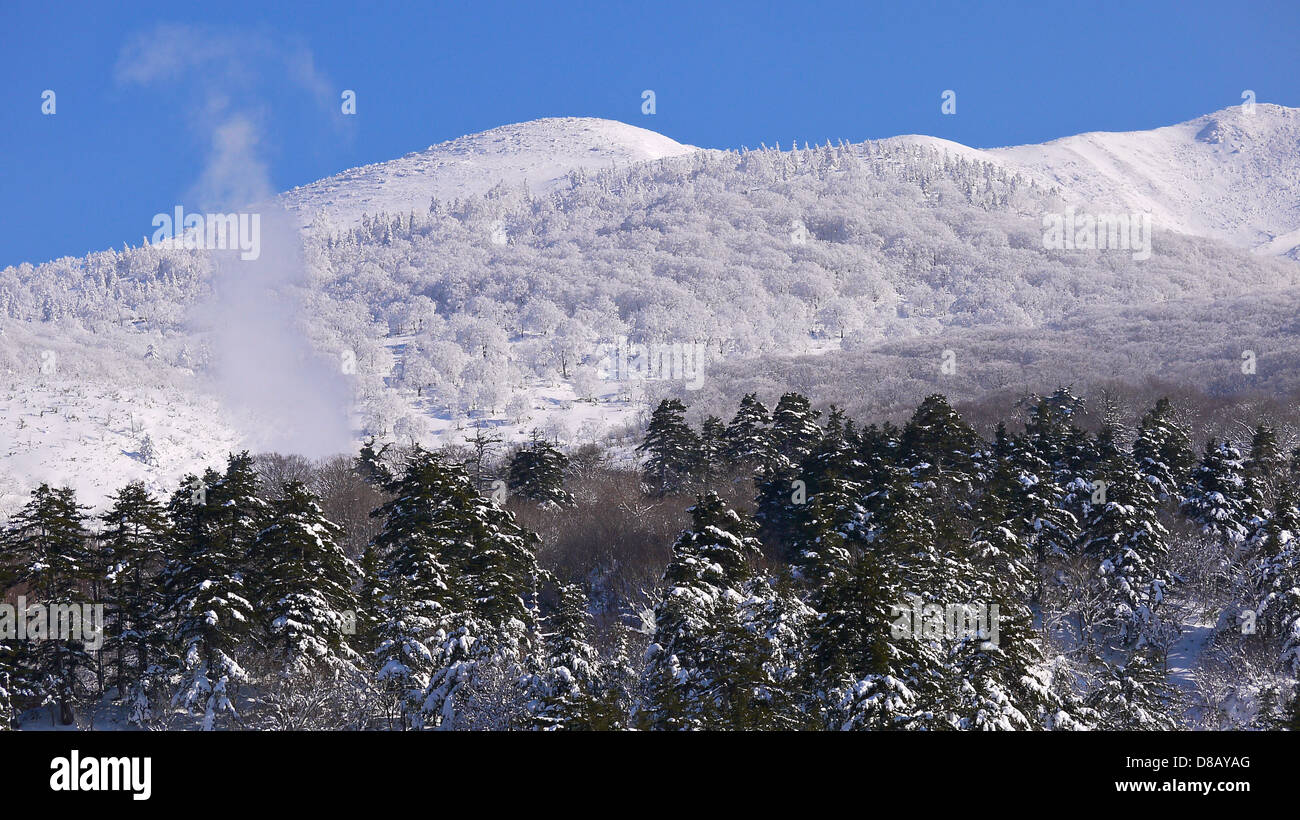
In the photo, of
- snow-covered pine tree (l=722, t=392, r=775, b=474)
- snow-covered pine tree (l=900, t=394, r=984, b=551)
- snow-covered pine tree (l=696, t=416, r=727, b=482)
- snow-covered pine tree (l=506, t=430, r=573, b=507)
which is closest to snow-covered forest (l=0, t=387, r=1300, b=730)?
snow-covered pine tree (l=900, t=394, r=984, b=551)

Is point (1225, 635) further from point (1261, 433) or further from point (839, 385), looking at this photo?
point (839, 385)

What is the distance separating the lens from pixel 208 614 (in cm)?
3400

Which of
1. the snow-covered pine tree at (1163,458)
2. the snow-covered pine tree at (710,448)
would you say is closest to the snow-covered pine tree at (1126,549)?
the snow-covered pine tree at (1163,458)

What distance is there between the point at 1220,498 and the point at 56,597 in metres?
42.6

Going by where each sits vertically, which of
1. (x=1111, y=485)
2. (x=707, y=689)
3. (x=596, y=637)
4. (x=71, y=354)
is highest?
(x=71, y=354)

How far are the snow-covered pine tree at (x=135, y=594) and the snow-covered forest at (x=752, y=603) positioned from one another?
14 cm

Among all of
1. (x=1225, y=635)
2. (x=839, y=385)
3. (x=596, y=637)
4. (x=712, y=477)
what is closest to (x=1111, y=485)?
(x=1225, y=635)

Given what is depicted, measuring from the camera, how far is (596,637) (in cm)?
4825

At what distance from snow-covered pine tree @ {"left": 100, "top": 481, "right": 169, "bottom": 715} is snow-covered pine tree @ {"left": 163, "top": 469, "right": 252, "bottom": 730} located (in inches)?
36.9

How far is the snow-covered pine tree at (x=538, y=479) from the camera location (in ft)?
218

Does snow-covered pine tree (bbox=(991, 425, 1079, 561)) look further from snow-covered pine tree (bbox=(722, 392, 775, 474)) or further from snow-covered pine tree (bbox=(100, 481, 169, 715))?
snow-covered pine tree (bbox=(100, 481, 169, 715))

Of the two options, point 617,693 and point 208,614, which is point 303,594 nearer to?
point 208,614

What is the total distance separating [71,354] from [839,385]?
124124 millimetres

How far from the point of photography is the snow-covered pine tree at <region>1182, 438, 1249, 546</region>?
4775 centimetres
